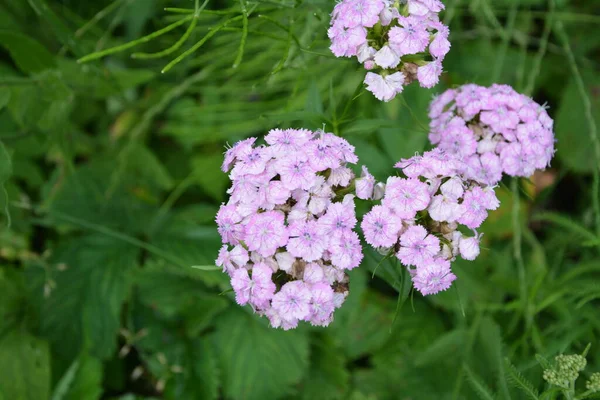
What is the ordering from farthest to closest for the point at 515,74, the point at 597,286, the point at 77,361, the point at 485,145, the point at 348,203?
the point at 515,74 → the point at 77,361 → the point at 597,286 → the point at 485,145 → the point at 348,203

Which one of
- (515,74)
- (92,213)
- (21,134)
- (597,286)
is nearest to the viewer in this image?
(597,286)

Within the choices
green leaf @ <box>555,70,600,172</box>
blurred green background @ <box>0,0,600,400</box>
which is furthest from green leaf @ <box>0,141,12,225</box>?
green leaf @ <box>555,70,600,172</box>

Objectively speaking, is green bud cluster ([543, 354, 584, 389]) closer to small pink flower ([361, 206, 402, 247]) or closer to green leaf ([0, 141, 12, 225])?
small pink flower ([361, 206, 402, 247])

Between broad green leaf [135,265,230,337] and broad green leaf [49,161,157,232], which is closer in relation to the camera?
broad green leaf [135,265,230,337]

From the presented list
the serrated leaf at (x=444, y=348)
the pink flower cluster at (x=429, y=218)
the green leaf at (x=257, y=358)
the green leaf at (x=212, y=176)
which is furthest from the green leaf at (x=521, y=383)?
the green leaf at (x=212, y=176)

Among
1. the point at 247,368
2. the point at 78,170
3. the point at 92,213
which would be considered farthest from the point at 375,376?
the point at 78,170

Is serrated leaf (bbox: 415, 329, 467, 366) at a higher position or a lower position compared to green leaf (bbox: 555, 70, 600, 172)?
lower

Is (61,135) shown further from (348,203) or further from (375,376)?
(375,376)
